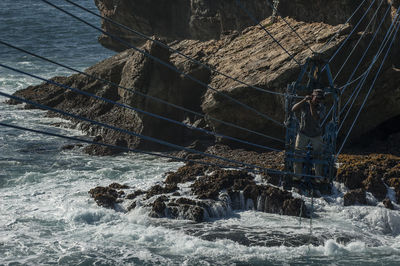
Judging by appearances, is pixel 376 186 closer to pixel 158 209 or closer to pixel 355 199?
pixel 355 199

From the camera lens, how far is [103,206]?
1173 inches

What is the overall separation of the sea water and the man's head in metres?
7.78

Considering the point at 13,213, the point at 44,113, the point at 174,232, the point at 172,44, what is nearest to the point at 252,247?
the point at 174,232

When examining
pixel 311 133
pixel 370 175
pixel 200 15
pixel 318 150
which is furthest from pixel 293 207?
pixel 200 15

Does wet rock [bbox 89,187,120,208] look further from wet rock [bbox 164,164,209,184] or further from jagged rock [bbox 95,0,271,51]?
jagged rock [bbox 95,0,271,51]

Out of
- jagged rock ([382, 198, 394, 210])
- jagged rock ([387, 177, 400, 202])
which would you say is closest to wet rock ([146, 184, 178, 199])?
jagged rock ([382, 198, 394, 210])

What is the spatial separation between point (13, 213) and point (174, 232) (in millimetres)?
8257

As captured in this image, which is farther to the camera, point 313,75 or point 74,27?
point 74,27

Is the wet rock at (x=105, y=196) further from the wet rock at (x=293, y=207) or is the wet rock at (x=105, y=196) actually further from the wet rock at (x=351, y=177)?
the wet rock at (x=351, y=177)

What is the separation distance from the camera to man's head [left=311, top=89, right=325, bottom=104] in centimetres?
1936

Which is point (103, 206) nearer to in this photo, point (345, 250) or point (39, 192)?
point (39, 192)

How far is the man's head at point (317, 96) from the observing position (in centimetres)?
1936

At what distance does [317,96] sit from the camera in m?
19.4

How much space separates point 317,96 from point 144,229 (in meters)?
11.4
